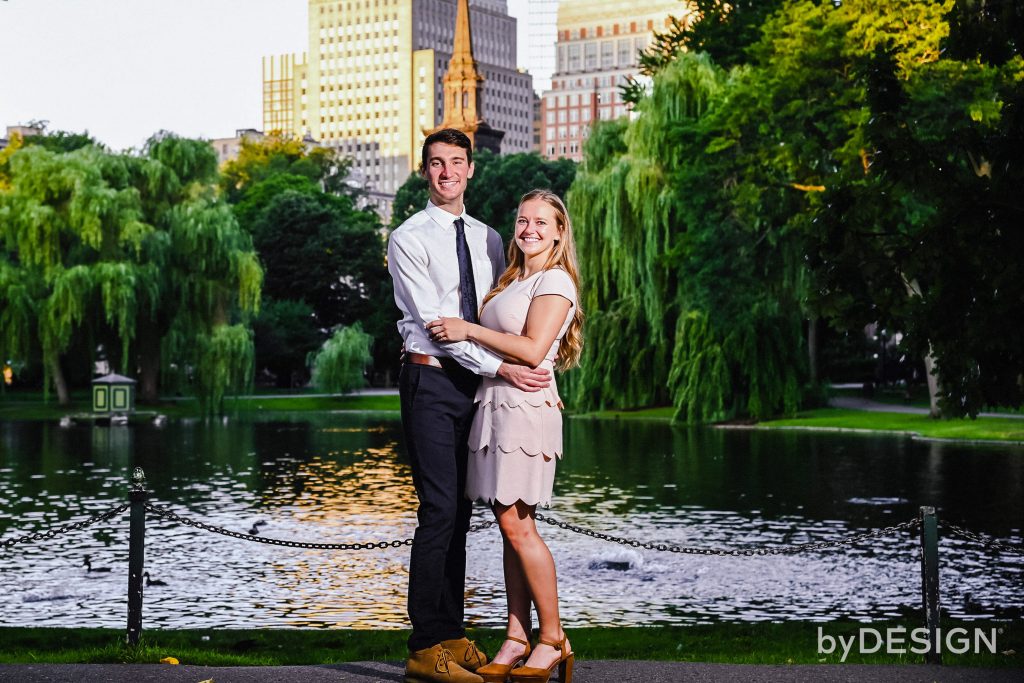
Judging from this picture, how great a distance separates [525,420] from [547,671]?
3.63ft

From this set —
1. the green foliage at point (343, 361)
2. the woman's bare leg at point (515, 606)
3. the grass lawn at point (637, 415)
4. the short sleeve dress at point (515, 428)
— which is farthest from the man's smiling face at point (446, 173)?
the green foliage at point (343, 361)

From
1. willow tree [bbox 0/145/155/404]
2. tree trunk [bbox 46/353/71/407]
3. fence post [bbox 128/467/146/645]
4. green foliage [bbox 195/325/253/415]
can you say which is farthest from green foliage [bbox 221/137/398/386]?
fence post [bbox 128/467/146/645]

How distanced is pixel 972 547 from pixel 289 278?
6367 cm

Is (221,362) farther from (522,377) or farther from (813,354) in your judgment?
(522,377)

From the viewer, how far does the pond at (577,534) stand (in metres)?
12.1

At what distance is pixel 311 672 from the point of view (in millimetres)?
7020

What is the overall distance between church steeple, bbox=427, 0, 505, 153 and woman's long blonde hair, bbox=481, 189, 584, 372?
117370 millimetres

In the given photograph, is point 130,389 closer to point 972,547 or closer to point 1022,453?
point 1022,453

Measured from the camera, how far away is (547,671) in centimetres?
658

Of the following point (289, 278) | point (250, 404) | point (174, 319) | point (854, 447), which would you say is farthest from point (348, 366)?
point (854, 447)

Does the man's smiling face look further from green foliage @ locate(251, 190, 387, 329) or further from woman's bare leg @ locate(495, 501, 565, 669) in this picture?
green foliage @ locate(251, 190, 387, 329)

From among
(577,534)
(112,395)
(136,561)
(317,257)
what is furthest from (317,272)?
(136,561)

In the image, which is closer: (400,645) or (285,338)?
(400,645)

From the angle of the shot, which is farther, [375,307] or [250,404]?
[375,307]
